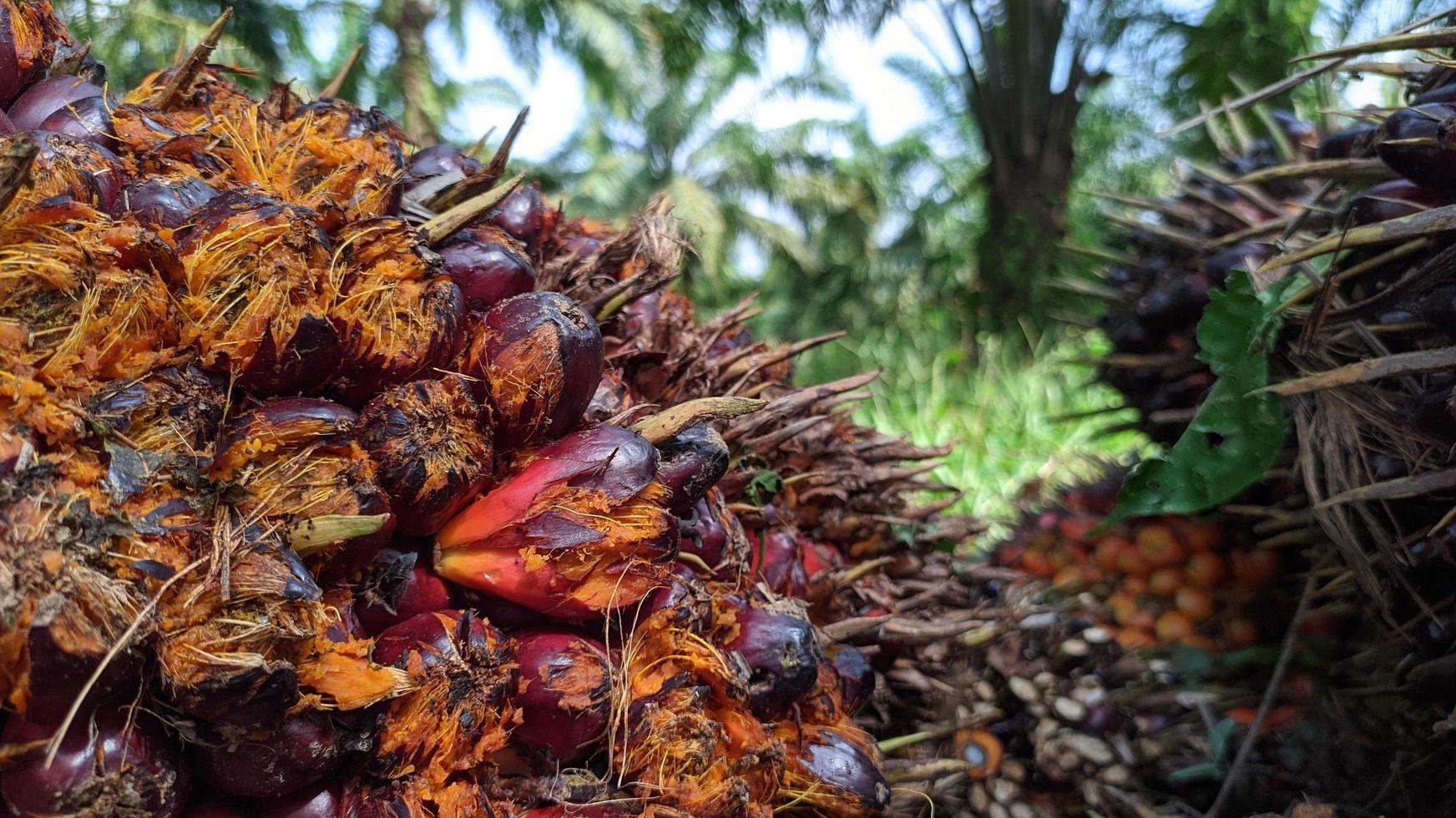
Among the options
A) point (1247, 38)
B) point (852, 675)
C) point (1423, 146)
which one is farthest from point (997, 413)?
point (1247, 38)

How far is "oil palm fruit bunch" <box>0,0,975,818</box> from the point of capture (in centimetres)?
81

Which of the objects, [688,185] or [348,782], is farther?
[688,185]

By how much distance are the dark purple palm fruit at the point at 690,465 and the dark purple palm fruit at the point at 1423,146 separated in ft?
3.66

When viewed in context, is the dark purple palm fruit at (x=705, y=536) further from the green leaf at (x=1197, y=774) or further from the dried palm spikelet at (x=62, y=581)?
the green leaf at (x=1197, y=774)

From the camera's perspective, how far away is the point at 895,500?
6.23 ft

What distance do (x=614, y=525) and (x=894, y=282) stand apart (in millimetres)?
14476

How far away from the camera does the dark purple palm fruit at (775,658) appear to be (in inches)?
47.8

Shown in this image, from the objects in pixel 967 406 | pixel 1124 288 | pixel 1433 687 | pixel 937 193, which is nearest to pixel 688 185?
pixel 937 193

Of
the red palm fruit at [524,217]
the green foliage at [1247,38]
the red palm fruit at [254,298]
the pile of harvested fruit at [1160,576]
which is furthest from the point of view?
the green foliage at [1247,38]

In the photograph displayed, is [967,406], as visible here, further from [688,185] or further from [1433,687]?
[688,185]

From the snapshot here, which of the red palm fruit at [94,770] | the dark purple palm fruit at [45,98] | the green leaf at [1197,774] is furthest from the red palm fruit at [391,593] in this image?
the green leaf at [1197,774]

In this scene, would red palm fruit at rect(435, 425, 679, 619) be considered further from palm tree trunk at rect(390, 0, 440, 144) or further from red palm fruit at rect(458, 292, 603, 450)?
palm tree trunk at rect(390, 0, 440, 144)

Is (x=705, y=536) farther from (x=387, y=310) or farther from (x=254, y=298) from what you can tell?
(x=254, y=298)

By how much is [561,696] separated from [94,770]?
42cm
